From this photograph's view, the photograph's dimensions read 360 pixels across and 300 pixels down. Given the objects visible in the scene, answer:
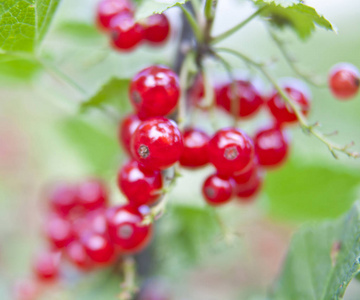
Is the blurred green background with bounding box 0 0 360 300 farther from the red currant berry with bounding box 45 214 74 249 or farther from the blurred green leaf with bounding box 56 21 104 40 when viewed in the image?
the red currant berry with bounding box 45 214 74 249

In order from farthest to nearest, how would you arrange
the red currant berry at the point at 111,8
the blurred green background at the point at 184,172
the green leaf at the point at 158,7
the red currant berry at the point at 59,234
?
the blurred green background at the point at 184,172, the red currant berry at the point at 59,234, the red currant berry at the point at 111,8, the green leaf at the point at 158,7

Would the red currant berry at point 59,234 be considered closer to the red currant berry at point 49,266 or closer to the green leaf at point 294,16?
the red currant berry at point 49,266

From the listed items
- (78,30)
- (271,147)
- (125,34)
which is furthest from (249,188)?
(78,30)

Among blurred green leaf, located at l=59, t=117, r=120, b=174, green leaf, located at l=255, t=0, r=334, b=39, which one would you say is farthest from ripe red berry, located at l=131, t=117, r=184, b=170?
blurred green leaf, located at l=59, t=117, r=120, b=174

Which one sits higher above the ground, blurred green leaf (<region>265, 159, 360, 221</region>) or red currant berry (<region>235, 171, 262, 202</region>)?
red currant berry (<region>235, 171, 262, 202</region>)

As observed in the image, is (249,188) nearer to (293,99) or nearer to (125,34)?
(293,99)

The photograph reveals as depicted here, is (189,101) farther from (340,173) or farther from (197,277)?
(197,277)

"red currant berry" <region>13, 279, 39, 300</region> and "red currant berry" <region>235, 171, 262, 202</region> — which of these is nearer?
"red currant berry" <region>235, 171, 262, 202</region>

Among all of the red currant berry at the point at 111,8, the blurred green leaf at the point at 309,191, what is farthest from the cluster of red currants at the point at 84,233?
the blurred green leaf at the point at 309,191
